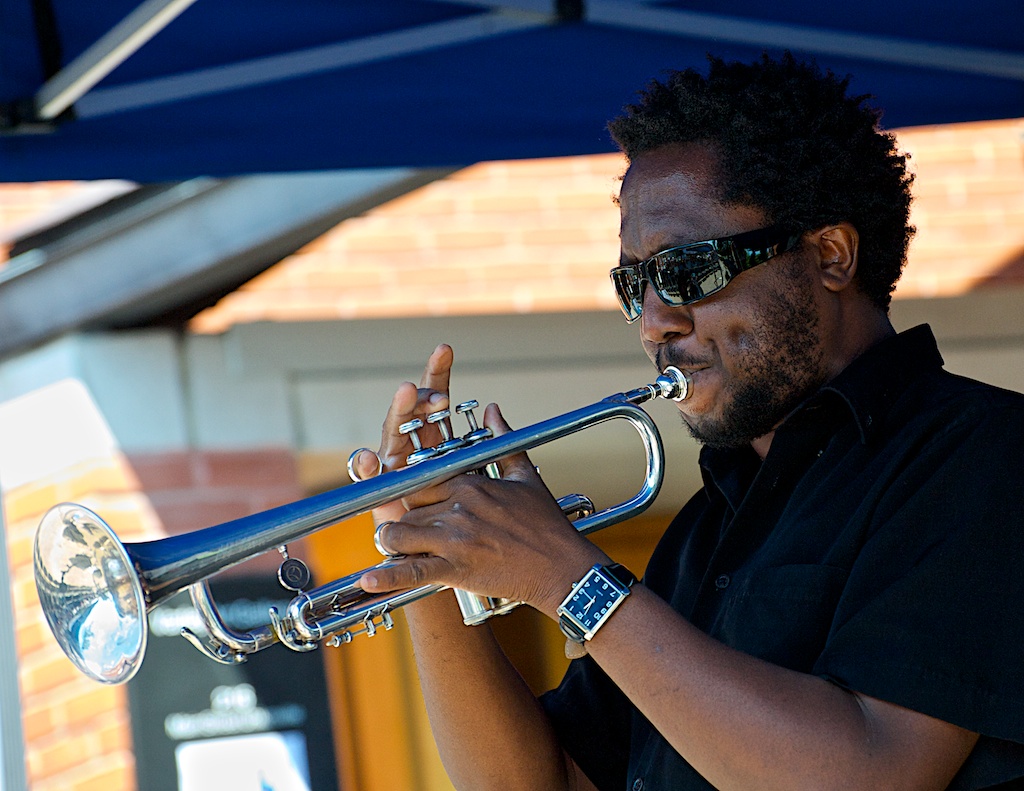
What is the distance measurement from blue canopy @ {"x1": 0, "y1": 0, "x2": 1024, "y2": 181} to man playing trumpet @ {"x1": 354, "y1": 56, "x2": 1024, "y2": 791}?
2.54 feet

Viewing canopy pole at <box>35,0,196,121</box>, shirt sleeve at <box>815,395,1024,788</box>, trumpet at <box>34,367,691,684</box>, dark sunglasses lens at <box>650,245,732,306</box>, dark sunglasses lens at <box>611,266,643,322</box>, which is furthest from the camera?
canopy pole at <box>35,0,196,121</box>

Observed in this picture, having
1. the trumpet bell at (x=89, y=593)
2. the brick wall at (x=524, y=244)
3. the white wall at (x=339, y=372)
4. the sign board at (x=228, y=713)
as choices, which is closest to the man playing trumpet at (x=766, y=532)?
the trumpet bell at (x=89, y=593)

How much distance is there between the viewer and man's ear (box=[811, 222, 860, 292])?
7.47 ft

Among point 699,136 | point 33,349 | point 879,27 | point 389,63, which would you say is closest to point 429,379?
point 699,136

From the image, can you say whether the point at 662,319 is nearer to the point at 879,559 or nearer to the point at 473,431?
the point at 473,431

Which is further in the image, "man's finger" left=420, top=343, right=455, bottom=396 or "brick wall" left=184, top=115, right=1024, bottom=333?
"brick wall" left=184, top=115, right=1024, bottom=333

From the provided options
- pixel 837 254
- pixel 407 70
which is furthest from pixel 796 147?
pixel 407 70

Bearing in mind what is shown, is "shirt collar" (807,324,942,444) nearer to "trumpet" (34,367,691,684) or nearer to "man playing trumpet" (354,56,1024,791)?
"man playing trumpet" (354,56,1024,791)

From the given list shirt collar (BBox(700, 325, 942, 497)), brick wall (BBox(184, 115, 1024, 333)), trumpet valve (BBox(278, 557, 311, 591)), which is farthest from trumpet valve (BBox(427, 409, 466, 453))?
brick wall (BBox(184, 115, 1024, 333))

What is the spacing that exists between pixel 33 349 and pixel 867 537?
10.9 feet

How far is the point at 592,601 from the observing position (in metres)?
1.84

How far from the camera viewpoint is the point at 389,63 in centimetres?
329

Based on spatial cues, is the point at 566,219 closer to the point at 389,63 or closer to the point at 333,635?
the point at 389,63

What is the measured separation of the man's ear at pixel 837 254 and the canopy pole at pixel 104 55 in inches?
56.8
